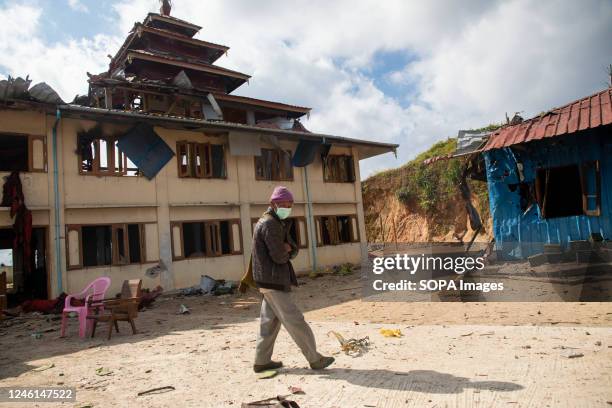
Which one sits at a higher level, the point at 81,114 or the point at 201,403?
the point at 81,114

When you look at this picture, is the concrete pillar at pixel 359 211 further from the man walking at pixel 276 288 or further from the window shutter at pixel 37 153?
the man walking at pixel 276 288

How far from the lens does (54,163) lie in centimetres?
1173

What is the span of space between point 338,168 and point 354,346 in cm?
1449

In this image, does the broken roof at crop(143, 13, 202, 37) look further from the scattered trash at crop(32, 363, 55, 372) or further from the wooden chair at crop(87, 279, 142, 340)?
the scattered trash at crop(32, 363, 55, 372)

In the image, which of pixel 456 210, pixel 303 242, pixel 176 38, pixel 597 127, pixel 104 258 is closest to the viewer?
pixel 597 127

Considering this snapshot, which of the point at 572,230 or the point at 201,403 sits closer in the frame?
the point at 201,403

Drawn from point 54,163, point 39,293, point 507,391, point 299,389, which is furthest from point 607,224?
point 39,293

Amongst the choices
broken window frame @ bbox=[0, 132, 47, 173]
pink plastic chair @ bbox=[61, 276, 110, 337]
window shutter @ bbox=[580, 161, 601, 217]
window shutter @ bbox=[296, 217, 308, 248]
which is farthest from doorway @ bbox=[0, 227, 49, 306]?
window shutter @ bbox=[580, 161, 601, 217]

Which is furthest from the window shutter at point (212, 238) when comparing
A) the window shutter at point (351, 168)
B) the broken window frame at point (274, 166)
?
the window shutter at point (351, 168)

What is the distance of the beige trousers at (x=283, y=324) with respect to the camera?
4094mm

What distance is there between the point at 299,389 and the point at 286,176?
13.7m

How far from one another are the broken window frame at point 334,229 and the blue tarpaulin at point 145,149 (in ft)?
22.8

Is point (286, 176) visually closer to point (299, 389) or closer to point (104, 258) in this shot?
point (104, 258)

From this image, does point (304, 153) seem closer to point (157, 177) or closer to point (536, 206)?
point (157, 177)
